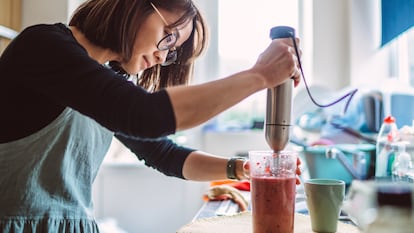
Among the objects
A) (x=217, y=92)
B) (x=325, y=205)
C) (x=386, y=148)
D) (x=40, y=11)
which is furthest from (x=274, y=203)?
(x=40, y=11)

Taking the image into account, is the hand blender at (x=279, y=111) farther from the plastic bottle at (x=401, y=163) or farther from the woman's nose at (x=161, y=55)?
the plastic bottle at (x=401, y=163)

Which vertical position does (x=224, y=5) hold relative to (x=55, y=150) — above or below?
above

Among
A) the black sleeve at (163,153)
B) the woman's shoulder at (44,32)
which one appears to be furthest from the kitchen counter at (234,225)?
the woman's shoulder at (44,32)

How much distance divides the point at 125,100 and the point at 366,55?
185 cm

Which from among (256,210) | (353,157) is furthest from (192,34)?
(353,157)

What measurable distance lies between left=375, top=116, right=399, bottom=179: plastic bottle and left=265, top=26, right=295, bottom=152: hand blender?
27.3 inches

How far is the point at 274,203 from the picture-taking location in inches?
31.9

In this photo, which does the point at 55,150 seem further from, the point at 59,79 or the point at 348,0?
the point at 348,0

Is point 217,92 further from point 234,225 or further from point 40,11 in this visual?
point 40,11

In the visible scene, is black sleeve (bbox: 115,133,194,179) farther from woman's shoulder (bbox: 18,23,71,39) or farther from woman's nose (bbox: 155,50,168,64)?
woman's shoulder (bbox: 18,23,71,39)

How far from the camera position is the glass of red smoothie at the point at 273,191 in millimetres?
811

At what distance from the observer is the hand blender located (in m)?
0.80

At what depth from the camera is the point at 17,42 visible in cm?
84

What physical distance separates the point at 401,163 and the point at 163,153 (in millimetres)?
739
